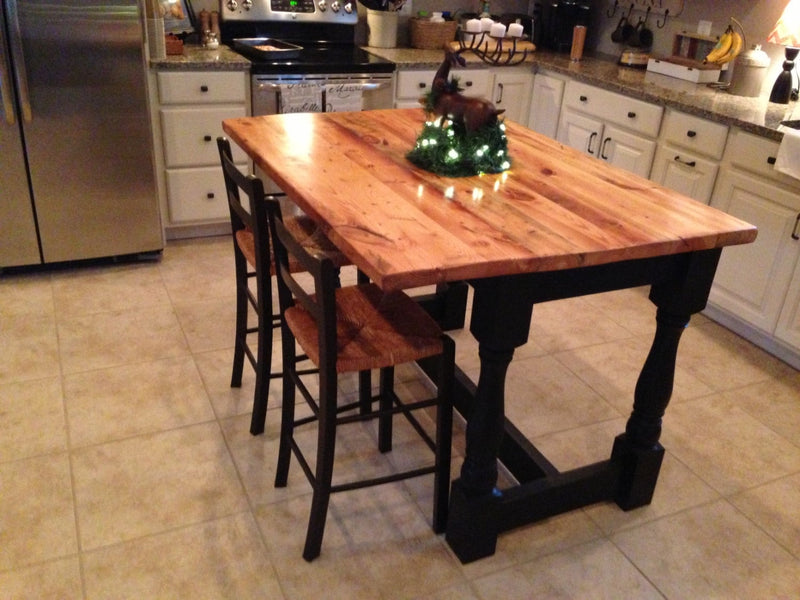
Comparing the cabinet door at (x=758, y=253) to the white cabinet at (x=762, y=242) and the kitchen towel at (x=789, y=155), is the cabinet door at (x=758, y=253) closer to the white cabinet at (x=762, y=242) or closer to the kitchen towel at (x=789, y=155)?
the white cabinet at (x=762, y=242)

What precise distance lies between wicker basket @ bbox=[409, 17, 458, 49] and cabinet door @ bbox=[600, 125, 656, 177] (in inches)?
47.8

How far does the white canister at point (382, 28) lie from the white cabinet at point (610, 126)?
1099 mm

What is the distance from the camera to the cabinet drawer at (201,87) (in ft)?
11.3

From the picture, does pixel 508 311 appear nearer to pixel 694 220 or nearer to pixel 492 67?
pixel 694 220

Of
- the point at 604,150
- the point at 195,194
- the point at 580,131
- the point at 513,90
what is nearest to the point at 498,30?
the point at 604,150

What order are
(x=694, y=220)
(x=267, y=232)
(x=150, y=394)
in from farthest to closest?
Result: (x=150, y=394)
(x=267, y=232)
(x=694, y=220)

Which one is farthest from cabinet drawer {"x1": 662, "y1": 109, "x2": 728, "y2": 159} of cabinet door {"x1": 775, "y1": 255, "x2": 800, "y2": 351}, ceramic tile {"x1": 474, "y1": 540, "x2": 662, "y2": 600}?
ceramic tile {"x1": 474, "y1": 540, "x2": 662, "y2": 600}

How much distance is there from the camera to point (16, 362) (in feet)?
8.90

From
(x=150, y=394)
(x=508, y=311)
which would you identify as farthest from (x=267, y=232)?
(x=150, y=394)

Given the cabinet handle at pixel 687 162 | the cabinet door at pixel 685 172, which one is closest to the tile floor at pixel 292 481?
the cabinet door at pixel 685 172

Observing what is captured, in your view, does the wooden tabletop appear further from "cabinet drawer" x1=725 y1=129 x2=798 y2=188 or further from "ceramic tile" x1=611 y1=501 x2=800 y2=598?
"cabinet drawer" x1=725 y1=129 x2=798 y2=188

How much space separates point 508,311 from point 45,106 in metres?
2.44

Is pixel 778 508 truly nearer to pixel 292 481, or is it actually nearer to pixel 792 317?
pixel 792 317

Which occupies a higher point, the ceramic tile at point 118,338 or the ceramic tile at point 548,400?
the ceramic tile at point 548,400
